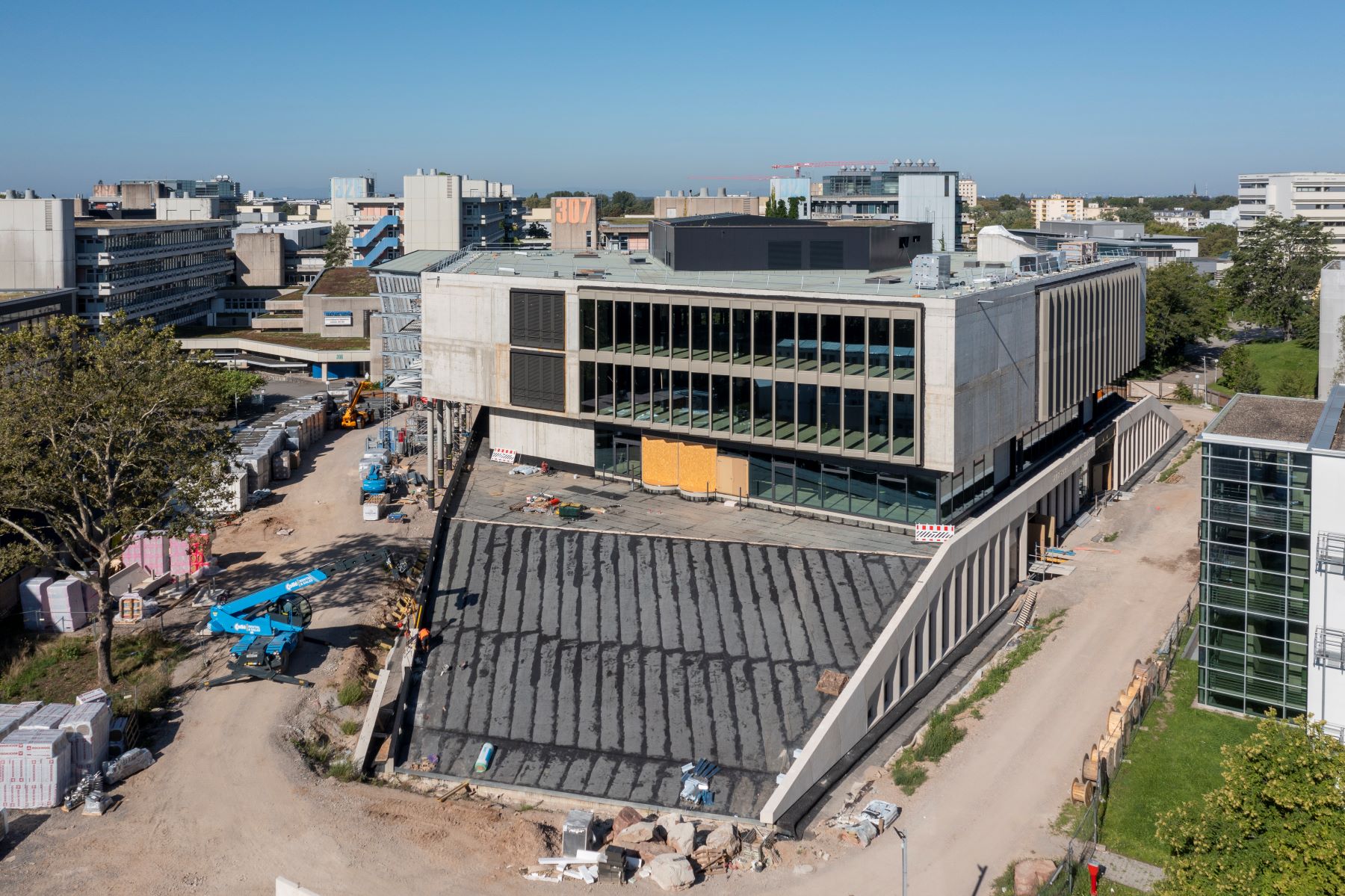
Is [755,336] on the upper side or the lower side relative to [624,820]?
upper

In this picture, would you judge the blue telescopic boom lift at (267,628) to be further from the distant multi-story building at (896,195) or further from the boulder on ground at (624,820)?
the distant multi-story building at (896,195)

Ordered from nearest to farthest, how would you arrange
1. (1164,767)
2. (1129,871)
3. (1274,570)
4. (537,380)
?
(1129,871) < (1164,767) < (1274,570) < (537,380)

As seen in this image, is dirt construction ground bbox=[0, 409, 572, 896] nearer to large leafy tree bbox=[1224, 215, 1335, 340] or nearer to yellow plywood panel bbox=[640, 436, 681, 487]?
yellow plywood panel bbox=[640, 436, 681, 487]

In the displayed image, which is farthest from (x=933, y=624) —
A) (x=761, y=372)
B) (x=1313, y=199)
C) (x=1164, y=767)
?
(x=1313, y=199)

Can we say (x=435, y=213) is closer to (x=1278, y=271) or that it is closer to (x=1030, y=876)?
(x=1278, y=271)

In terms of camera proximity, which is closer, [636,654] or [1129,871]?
[1129,871]

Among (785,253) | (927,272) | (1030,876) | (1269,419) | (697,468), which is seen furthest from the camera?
(785,253)

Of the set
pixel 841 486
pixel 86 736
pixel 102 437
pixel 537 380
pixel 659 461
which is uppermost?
pixel 537 380
